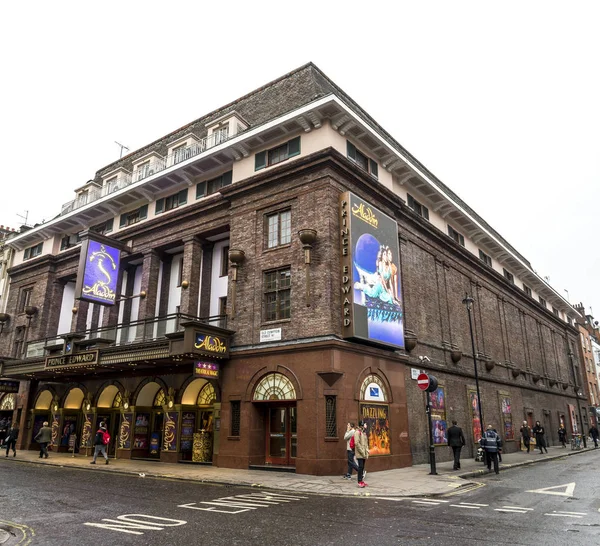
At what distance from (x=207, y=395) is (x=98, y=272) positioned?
27.9 ft

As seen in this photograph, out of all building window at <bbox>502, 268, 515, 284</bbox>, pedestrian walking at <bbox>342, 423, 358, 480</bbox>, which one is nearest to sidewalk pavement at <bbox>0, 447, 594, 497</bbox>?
pedestrian walking at <bbox>342, 423, 358, 480</bbox>

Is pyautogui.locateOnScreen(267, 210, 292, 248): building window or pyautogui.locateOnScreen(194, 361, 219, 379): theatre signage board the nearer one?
pyautogui.locateOnScreen(194, 361, 219, 379): theatre signage board

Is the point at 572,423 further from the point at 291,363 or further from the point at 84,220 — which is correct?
the point at 84,220

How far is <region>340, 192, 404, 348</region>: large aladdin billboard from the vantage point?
1831 cm

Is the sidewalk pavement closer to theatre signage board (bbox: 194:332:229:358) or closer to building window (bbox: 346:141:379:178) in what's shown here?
theatre signage board (bbox: 194:332:229:358)

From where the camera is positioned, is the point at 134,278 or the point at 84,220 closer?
the point at 134,278

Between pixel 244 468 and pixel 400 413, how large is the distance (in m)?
7.01

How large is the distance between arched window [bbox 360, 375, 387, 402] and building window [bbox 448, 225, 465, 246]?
14.1 m

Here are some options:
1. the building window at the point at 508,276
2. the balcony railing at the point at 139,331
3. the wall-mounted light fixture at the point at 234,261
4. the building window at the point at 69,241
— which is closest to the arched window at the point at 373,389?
the wall-mounted light fixture at the point at 234,261

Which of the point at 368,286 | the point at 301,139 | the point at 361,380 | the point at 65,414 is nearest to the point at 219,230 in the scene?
the point at 301,139

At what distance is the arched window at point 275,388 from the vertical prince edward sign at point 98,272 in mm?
10039

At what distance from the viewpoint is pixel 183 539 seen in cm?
736

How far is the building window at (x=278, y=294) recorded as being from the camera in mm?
19344

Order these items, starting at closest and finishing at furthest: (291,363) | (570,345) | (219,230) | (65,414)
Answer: (291,363) → (219,230) → (65,414) → (570,345)
